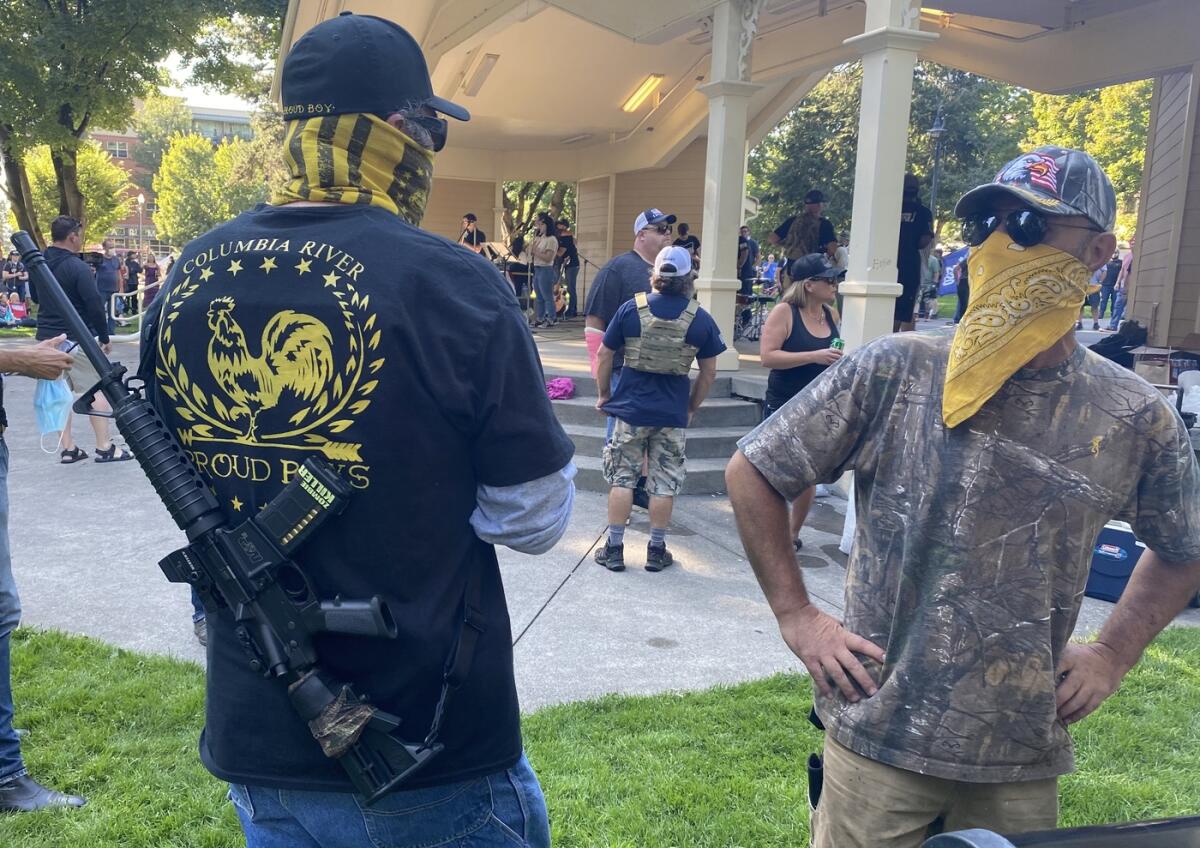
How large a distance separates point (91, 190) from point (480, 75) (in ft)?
81.8

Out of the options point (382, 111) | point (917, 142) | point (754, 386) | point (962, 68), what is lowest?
point (754, 386)

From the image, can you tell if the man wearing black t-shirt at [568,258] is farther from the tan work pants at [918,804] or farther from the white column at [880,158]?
the tan work pants at [918,804]

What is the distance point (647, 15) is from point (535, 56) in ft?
15.6

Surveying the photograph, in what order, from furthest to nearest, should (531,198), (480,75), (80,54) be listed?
(531,198), (80,54), (480,75)

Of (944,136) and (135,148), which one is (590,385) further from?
(135,148)

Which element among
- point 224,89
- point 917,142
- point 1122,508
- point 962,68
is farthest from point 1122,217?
point 1122,508

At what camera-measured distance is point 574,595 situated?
504 cm

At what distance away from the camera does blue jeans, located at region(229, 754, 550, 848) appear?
148cm

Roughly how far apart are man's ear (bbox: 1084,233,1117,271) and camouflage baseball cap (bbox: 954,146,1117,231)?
24mm

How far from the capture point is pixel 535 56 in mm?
13938

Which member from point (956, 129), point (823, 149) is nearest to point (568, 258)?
point (823, 149)

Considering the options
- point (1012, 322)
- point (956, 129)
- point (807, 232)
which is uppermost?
point (956, 129)

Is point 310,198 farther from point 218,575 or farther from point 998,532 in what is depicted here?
point 998,532

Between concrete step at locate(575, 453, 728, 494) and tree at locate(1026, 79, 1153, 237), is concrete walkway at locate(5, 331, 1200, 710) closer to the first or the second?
concrete step at locate(575, 453, 728, 494)
